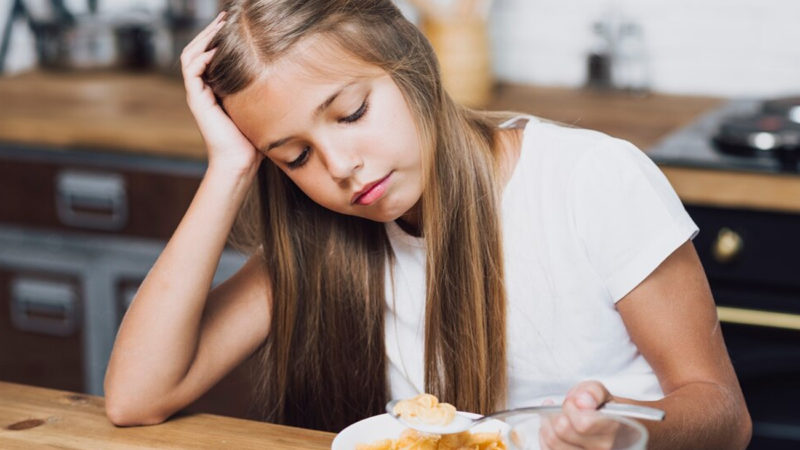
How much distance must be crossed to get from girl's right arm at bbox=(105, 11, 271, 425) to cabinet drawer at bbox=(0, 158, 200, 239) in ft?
3.28

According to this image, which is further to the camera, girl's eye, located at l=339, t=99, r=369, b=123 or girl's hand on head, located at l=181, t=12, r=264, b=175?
girl's hand on head, located at l=181, t=12, r=264, b=175

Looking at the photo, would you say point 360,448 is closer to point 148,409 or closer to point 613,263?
point 148,409

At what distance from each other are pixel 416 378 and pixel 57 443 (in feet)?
1.57

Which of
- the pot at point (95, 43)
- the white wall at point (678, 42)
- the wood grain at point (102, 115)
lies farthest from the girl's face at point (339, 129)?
the pot at point (95, 43)

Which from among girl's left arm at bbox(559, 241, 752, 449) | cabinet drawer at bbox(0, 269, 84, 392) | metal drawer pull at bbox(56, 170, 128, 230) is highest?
girl's left arm at bbox(559, 241, 752, 449)

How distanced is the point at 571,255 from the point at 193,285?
1.49 feet

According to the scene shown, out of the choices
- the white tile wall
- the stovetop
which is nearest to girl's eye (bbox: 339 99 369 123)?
the stovetop

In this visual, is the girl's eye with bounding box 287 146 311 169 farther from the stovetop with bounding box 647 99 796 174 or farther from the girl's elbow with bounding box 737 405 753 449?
the stovetop with bounding box 647 99 796 174

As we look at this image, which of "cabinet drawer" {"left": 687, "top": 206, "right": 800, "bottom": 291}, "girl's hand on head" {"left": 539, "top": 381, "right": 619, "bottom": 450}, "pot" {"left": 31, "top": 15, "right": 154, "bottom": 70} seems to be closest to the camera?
"girl's hand on head" {"left": 539, "top": 381, "right": 619, "bottom": 450}

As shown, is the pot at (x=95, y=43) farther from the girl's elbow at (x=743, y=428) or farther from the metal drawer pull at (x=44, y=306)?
the girl's elbow at (x=743, y=428)

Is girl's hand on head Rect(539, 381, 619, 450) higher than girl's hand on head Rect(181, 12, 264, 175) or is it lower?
lower

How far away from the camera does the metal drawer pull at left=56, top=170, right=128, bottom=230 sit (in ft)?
7.93

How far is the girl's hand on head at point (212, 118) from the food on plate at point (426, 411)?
0.46m

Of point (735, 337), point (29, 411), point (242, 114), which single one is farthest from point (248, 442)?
point (735, 337)
